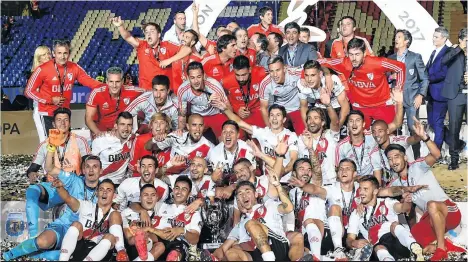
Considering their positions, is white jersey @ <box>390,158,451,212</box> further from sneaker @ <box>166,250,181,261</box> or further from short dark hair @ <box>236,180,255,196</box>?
sneaker @ <box>166,250,181,261</box>

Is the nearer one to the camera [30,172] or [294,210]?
[294,210]

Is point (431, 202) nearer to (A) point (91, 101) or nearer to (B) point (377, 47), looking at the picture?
(A) point (91, 101)

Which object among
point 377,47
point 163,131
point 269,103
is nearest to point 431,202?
point 269,103

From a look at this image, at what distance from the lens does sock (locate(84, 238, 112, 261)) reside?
853 cm

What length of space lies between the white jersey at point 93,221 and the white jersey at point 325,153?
193cm

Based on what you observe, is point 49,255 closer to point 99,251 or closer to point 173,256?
point 99,251

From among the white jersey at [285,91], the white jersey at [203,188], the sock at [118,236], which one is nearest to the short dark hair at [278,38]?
the white jersey at [285,91]

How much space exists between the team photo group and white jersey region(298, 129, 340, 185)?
1 cm

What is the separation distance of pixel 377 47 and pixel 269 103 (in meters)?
5.11

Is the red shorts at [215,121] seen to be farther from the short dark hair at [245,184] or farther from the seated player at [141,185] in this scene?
the short dark hair at [245,184]

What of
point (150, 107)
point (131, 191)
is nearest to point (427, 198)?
point (131, 191)

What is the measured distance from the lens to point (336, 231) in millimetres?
8648

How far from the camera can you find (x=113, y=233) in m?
8.66

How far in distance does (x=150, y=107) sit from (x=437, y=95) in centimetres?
319
